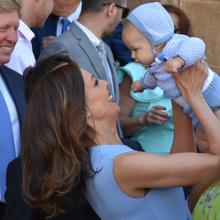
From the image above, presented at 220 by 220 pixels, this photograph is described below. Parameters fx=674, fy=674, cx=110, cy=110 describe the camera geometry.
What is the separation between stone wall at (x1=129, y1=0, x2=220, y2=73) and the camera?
499 centimetres

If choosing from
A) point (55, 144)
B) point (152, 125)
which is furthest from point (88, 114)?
point (152, 125)

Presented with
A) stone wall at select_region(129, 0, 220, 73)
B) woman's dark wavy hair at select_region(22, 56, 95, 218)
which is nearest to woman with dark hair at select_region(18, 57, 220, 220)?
woman's dark wavy hair at select_region(22, 56, 95, 218)

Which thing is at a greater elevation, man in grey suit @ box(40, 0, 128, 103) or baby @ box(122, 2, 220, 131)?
baby @ box(122, 2, 220, 131)

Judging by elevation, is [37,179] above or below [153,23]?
below

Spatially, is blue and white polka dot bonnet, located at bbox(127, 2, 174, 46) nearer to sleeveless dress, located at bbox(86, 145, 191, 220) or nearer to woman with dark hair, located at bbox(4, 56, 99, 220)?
woman with dark hair, located at bbox(4, 56, 99, 220)

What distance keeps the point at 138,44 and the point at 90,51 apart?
0.64 metres

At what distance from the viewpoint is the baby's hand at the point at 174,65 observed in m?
2.51

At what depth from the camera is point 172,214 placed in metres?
2.16

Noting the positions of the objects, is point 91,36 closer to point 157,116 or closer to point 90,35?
point 90,35

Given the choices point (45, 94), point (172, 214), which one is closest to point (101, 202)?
point (172, 214)

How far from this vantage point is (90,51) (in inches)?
138

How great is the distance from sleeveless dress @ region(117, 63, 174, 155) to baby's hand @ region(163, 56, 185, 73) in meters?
1.06

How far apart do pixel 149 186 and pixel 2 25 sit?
3.55 feet

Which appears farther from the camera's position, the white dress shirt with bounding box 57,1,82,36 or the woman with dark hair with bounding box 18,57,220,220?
the white dress shirt with bounding box 57,1,82,36
